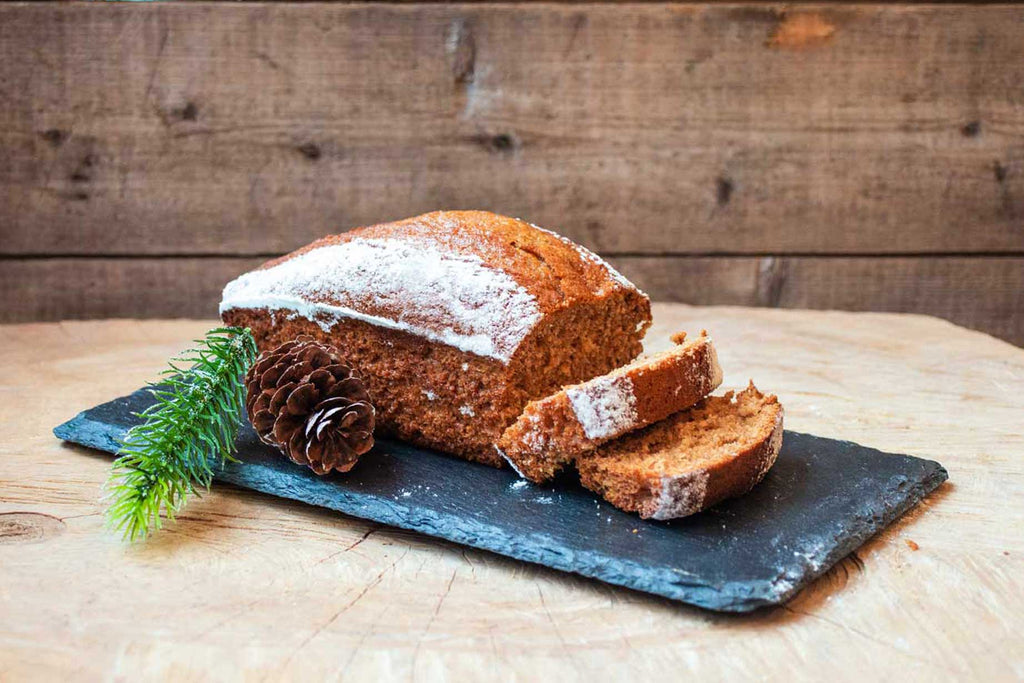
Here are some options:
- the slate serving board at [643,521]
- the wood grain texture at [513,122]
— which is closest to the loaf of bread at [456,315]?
the slate serving board at [643,521]

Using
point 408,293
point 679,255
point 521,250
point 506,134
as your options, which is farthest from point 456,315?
point 679,255

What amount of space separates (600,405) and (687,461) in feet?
0.75

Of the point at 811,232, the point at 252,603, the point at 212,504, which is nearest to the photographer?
the point at 252,603

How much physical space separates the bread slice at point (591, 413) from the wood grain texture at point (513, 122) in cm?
256

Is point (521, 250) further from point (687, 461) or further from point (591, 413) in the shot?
point (687, 461)

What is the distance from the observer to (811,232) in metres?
4.99

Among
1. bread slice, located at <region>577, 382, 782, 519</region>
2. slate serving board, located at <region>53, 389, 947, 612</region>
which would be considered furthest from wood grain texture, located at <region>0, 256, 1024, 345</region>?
bread slice, located at <region>577, 382, 782, 519</region>

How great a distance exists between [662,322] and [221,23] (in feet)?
7.82

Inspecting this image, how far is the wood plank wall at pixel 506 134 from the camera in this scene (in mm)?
4641

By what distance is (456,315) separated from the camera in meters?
2.55

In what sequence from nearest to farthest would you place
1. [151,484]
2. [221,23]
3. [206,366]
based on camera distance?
[151,484], [206,366], [221,23]

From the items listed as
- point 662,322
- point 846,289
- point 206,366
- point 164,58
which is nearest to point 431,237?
point 206,366

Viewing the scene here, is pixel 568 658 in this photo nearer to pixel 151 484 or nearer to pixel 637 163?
pixel 151 484

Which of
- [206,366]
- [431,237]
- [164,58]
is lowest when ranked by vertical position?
[206,366]
